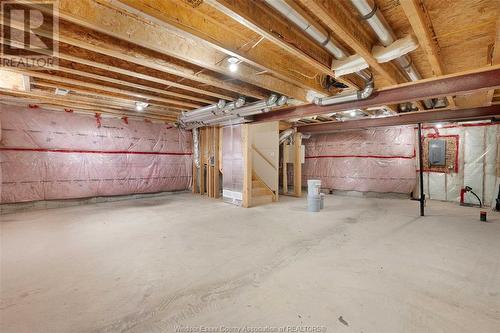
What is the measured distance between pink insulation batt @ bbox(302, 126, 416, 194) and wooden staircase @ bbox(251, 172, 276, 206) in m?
2.48

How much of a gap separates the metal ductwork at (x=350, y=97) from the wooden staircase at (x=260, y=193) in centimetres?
256

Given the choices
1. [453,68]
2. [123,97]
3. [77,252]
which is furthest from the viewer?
[123,97]

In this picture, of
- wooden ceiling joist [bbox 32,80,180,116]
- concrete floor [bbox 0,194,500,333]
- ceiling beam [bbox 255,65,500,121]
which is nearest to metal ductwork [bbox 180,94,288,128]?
wooden ceiling joist [bbox 32,80,180,116]

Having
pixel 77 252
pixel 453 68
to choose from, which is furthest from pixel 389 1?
pixel 77 252

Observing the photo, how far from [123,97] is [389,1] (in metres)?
3.93

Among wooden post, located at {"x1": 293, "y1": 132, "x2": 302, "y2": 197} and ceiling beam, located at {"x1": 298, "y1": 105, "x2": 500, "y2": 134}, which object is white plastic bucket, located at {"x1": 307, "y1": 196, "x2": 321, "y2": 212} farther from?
ceiling beam, located at {"x1": 298, "y1": 105, "x2": 500, "y2": 134}

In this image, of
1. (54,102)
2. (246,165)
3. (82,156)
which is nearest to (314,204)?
(246,165)

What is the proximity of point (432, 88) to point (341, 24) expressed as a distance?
1.90m

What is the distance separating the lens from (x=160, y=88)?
3.47m

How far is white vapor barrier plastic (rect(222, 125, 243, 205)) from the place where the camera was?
5.03 m

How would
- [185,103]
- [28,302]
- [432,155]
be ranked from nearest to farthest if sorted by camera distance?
1. [28,302]
2. [185,103]
3. [432,155]

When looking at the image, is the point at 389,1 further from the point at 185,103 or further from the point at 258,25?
the point at 185,103

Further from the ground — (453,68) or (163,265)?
(453,68)

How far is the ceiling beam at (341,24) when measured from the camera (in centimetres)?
148
